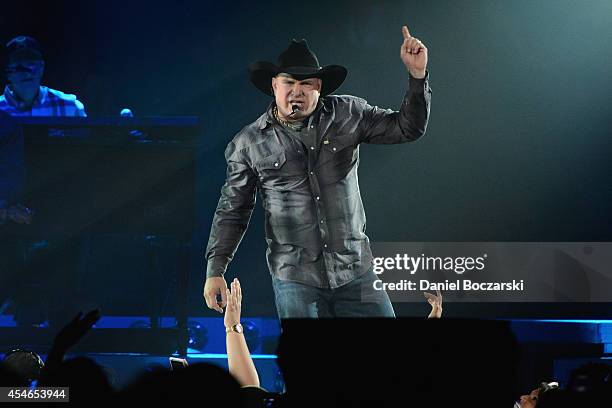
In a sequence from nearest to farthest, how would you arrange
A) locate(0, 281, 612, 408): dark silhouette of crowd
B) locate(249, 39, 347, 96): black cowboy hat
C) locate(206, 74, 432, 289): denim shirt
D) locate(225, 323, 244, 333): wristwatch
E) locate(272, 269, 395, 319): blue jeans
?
locate(0, 281, 612, 408): dark silhouette of crowd < locate(225, 323, 244, 333): wristwatch < locate(272, 269, 395, 319): blue jeans < locate(206, 74, 432, 289): denim shirt < locate(249, 39, 347, 96): black cowboy hat

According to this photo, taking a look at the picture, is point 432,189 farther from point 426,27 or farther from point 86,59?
point 86,59

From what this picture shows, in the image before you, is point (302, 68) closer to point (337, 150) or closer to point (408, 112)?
point (337, 150)

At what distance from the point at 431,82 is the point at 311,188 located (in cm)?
321

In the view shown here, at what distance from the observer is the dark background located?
802 centimetres

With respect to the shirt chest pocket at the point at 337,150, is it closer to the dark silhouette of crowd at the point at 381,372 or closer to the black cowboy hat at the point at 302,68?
the black cowboy hat at the point at 302,68

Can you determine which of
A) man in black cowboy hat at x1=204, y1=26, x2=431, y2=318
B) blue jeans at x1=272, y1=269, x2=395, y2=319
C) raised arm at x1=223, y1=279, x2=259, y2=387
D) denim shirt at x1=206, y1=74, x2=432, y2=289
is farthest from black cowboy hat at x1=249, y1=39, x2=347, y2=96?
raised arm at x1=223, y1=279, x2=259, y2=387

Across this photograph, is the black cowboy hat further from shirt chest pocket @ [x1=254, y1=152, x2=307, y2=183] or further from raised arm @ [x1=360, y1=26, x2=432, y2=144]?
shirt chest pocket @ [x1=254, y1=152, x2=307, y2=183]

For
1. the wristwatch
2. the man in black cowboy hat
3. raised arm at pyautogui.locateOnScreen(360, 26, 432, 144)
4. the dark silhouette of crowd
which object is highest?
raised arm at pyautogui.locateOnScreen(360, 26, 432, 144)

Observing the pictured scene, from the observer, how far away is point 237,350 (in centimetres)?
350

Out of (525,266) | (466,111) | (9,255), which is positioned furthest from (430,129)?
(9,255)

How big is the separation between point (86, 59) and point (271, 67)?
9.72 feet

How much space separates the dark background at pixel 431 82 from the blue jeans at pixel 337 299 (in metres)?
2.72

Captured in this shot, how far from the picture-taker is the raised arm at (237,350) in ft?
11.1

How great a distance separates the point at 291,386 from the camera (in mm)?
1775
